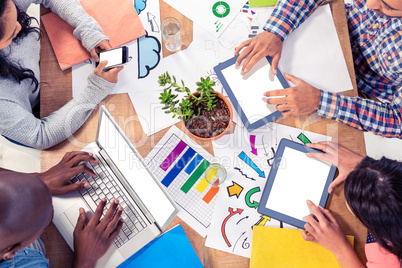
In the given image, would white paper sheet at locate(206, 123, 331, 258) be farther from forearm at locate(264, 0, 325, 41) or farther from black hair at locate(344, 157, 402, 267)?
forearm at locate(264, 0, 325, 41)

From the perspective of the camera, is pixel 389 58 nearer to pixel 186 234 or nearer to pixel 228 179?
pixel 228 179

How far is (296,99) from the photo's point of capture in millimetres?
957

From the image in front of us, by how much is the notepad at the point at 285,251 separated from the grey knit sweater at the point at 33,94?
0.66 m

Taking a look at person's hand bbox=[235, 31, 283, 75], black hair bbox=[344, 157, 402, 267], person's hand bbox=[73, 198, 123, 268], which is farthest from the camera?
person's hand bbox=[235, 31, 283, 75]

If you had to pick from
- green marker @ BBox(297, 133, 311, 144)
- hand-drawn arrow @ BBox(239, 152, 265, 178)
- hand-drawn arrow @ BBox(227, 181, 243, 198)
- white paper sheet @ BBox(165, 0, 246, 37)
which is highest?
white paper sheet @ BBox(165, 0, 246, 37)

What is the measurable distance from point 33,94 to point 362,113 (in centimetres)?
114

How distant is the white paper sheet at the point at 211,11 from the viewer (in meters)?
1.06

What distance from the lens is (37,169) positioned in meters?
1.33

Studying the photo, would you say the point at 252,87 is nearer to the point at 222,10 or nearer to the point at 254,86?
the point at 254,86

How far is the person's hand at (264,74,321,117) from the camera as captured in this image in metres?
0.96

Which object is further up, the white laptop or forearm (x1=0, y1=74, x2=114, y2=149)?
forearm (x1=0, y1=74, x2=114, y2=149)

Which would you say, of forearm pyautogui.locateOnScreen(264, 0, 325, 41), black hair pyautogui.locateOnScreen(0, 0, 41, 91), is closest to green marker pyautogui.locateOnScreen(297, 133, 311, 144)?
forearm pyautogui.locateOnScreen(264, 0, 325, 41)

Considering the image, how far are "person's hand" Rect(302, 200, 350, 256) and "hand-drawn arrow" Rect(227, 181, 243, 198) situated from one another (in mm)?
216

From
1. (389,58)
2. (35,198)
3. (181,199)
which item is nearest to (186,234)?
(181,199)
